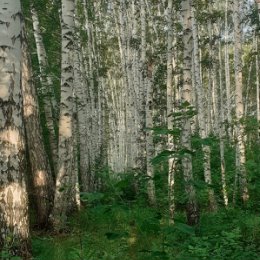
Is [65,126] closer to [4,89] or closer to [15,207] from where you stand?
[4,89]

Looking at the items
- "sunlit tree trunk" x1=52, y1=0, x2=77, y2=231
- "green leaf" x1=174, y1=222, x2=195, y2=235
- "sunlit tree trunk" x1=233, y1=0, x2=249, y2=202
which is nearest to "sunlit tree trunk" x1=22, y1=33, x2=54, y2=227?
"sunlit tree trunk" x1=52, y1=0, x2=77, y2=231

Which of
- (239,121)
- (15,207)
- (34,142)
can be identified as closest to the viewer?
(15,207)

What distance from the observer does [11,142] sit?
4.48 meters

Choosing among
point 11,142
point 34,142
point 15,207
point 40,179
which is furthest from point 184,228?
point 34,142

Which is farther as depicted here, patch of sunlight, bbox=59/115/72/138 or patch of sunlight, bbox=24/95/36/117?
patch of sunlight, bbox=24/95/36/117

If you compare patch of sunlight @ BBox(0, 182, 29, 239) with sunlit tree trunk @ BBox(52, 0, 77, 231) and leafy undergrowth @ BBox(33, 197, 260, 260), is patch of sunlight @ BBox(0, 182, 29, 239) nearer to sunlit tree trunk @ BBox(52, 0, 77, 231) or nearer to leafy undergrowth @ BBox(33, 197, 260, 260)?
leafy undergrowth @ BBox(33, 197, 260, 260)

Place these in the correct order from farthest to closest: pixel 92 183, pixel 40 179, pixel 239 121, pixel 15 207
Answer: pixel 92 183 → pixel 239 121 → pixel 40 179 → pixel 15 207

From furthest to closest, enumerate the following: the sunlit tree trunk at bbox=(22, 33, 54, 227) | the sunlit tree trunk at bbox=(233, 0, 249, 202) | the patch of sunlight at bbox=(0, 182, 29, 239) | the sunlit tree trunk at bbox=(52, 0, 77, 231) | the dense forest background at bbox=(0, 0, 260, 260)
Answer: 1. the sunlit tree trunk at bbox=(233, 0, 249, 202)
2. the sunlit tree trunk at bbox=(22, 33, 54, 227)
3. the sunlit tree trunk at bbox=(52, 0, 77, 231)
4. the patch of sunlight at bbox=(0, 182, 29, 239)
5. the dense forest background at bbox=(0, 0, 260, 260)

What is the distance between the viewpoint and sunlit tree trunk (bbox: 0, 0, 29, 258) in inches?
173

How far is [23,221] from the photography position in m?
4.54

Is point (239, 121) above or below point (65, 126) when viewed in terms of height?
above

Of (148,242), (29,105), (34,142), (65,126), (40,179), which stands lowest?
(148,242)

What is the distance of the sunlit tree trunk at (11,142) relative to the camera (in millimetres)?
4395

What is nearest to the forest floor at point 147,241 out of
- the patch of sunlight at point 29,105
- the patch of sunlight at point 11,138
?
the patch of sunlight at point 11,138
